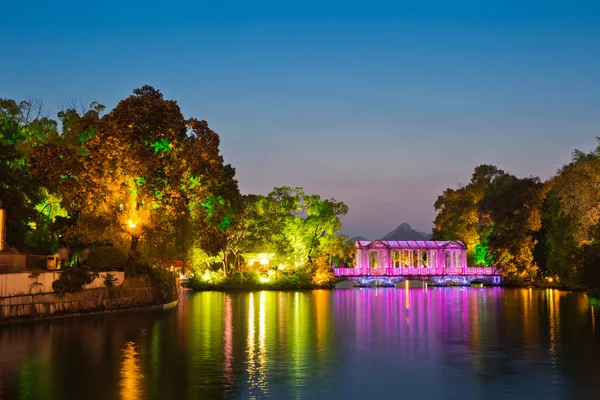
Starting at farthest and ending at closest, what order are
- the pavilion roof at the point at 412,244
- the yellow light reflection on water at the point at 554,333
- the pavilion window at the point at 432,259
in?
the pavilion window at the point at 432,259 → the pavilion roof at the point at 412,244 → the yellow light reflection on water at the point at 554,333

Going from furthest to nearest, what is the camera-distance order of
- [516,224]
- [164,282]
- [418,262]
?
[418,262] → [516,224] → [164,282]

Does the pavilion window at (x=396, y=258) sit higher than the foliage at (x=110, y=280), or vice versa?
the pavilion window at (x=396, y=258)

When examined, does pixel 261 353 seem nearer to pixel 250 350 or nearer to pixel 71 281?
pixel 250 350

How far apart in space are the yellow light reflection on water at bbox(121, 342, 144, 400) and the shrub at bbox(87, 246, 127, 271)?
859 inches

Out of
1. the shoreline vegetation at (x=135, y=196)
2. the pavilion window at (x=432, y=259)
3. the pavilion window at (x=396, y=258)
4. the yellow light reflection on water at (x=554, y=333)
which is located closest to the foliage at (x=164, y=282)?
the shoreline vegetation at (x=135, y=196)

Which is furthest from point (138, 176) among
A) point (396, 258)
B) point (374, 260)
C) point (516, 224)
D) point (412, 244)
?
point (396, 258)

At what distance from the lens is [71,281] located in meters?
41.2

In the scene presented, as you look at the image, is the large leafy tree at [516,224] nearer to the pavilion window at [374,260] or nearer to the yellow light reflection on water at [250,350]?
the pavilion window at [374,260]

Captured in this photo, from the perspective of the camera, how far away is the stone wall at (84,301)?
36750mm

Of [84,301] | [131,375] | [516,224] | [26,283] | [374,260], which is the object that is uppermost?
[516,224]

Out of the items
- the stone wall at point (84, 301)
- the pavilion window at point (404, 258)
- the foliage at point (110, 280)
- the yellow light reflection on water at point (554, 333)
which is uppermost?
the pavilion window at point (404, 258)

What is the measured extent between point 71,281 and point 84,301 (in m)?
2.13

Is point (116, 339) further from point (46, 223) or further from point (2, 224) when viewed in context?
point (46, 223)

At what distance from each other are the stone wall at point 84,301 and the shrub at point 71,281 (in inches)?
13.4
